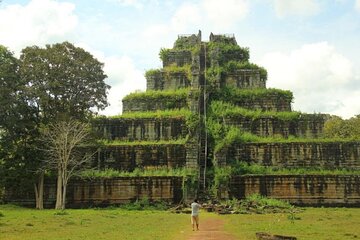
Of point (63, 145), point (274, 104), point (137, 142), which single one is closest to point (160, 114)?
point (137, 142)

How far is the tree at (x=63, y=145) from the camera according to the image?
2786 cm

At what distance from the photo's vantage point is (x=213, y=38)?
135 ft

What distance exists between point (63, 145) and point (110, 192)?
419cm

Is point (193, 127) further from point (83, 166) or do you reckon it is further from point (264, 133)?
point (83, 166)

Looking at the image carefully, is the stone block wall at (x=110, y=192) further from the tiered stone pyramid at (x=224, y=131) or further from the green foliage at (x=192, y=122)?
the green foliage at (x=192, y=122)

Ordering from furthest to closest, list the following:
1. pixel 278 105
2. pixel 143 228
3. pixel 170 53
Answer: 1. pixel 170 53
2. pixel 278 105
3. pixel 143 228

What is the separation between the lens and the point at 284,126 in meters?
32.5

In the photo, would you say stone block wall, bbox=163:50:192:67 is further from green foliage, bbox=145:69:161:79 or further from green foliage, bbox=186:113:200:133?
green foliage, bbox=186:113:200:133

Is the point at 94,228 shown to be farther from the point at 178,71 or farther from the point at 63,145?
the point at 178,71

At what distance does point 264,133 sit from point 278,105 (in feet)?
9.91

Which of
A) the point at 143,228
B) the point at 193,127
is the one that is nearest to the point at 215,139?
the point at 193,127

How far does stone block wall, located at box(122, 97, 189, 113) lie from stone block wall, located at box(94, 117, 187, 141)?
246cm

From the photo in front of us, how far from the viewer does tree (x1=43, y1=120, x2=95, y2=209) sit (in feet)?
91.4

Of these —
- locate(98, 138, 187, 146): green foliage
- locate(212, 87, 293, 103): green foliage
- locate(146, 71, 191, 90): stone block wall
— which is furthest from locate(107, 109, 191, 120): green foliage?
locate(146, 71, 191, 90): stone block wall
